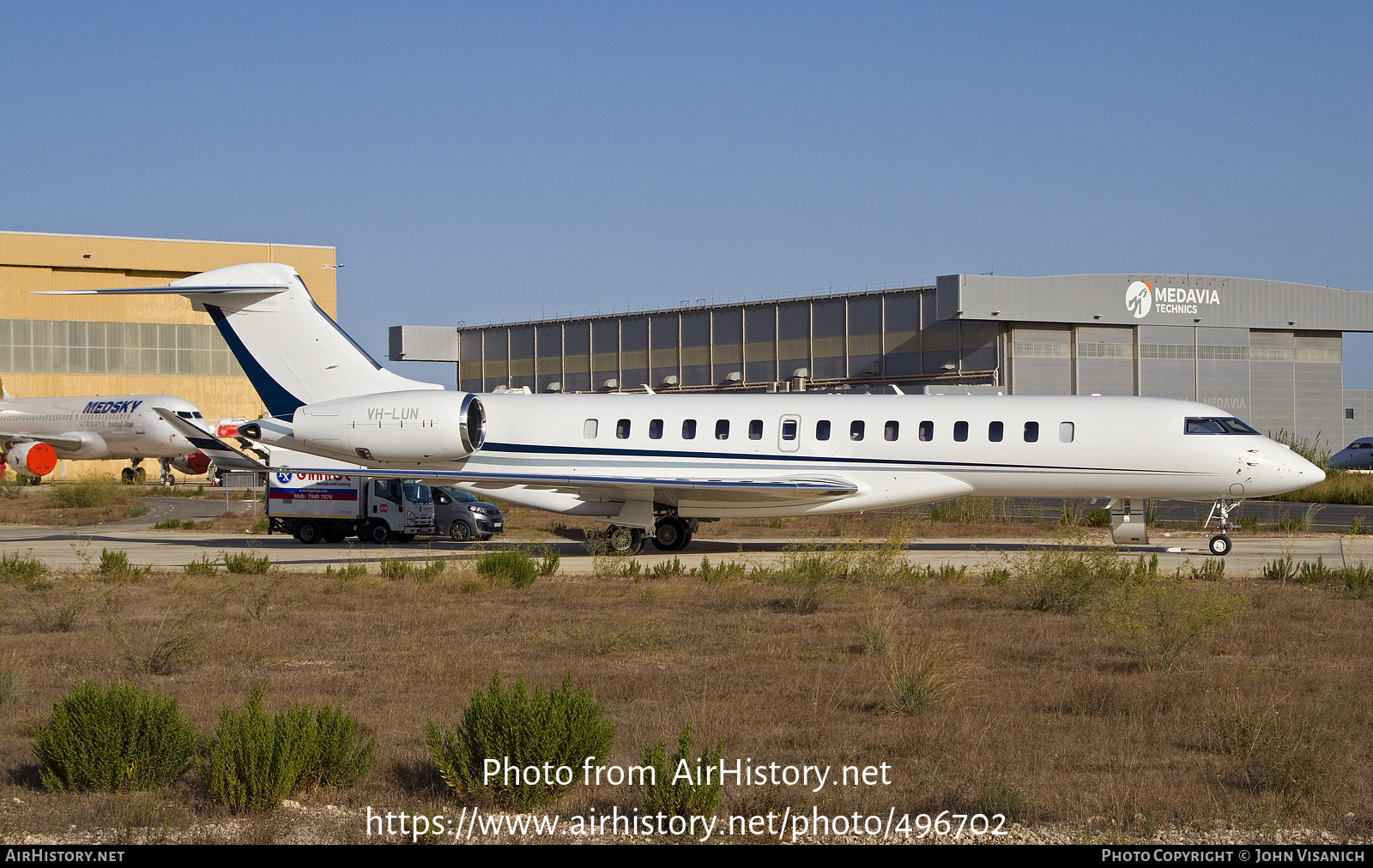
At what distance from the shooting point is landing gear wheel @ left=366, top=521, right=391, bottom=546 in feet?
90.3

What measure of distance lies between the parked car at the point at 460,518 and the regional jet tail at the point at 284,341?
4504 millimetres

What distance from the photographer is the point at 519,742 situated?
6793 millimetres

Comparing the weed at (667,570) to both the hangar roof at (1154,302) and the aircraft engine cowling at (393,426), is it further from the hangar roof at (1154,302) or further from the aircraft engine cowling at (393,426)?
the hangar roof at (1154,302)

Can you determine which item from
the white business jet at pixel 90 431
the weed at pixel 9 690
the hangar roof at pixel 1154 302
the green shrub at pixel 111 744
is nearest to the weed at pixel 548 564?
the weed at pixel 9 690

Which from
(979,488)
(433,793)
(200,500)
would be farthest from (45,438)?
(433,793)

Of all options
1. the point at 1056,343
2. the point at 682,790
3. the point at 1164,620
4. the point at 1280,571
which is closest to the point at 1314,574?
the point at 1280,571

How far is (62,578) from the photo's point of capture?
18516 mm

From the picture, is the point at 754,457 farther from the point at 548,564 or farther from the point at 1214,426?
the point at 1214,426

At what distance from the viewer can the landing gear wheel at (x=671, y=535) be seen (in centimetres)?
2464

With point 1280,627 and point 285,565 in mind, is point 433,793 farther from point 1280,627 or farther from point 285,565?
point 285,565

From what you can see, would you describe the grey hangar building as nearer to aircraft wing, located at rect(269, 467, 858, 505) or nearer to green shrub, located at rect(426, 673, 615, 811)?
aircraft wing, located at rect(269, 467, 858, 505)

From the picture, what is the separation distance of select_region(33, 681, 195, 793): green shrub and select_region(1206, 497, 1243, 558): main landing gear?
18.6 metres

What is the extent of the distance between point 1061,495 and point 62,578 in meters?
16.7
